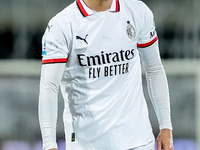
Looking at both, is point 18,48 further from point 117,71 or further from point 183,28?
point 117,71

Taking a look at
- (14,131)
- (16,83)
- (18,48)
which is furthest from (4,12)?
(14,131)

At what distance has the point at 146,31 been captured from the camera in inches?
63.4

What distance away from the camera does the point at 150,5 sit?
3.81 m

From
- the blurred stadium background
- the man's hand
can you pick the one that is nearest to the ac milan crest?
the man's hand

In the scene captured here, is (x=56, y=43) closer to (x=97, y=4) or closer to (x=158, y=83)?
(x=97, y=4)

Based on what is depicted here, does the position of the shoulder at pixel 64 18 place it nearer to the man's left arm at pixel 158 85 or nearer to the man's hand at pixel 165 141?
the man's left arm at pixel 158 85

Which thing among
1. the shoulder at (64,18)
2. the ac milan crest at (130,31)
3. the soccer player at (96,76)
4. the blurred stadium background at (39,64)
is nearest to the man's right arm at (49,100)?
the soccer player at (96,76)

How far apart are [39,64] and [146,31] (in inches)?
90.5

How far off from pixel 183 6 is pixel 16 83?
61.4 inches

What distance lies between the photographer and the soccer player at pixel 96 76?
1456 millimetres

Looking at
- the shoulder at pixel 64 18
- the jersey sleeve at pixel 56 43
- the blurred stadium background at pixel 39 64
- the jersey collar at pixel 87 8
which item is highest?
the jersey collar at pixel 87 8

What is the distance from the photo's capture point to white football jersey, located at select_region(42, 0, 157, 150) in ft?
4.88

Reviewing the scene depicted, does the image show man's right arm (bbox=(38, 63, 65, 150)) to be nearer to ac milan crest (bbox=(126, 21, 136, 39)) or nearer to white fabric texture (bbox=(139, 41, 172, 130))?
ac milan crest (bbox=(126, 21, 136, 39))

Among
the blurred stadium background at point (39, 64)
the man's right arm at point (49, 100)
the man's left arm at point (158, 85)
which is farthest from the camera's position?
the blurred stadium background at point (39, 64)
